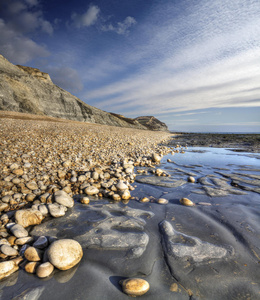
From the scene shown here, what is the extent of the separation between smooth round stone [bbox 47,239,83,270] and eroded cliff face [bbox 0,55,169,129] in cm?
3255

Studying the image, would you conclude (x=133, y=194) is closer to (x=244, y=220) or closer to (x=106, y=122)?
(x=244, y=220)

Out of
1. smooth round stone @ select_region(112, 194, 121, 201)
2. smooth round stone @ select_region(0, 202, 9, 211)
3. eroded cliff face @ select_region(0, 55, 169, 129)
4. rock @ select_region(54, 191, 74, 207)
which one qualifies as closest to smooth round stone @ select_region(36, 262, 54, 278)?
rock @ select_region(54, 191, 74, 207)

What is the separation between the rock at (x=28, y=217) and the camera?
7.83 ft

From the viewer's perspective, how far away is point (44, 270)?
5.30 feet

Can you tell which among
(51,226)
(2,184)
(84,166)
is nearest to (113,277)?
(51,226)

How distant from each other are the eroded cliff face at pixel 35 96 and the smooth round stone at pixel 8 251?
105ft

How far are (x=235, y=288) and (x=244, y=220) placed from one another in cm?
142

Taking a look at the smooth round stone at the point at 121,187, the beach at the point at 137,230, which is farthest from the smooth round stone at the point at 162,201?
the smooth round stone at the point at 121,187

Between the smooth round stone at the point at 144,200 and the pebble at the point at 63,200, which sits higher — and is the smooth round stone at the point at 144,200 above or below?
below

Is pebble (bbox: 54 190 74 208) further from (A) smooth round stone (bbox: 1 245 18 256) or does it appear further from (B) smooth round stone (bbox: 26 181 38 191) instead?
(A) smooth round stone (bbox: 1 245 18 256)

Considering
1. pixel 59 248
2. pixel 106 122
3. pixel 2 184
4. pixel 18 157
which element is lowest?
pixel 59 248

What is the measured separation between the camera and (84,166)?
4824mm

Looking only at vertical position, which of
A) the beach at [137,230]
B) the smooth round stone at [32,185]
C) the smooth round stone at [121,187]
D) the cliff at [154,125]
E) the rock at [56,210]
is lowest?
the beach at [137,230]

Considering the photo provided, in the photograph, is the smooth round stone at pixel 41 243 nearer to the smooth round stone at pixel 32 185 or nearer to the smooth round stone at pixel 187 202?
the smooth round stone at pixel 32 185
